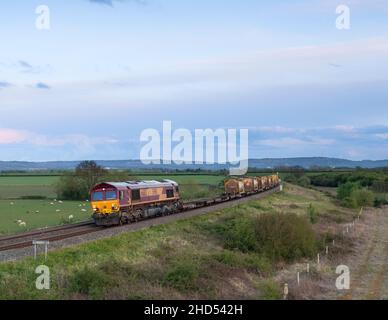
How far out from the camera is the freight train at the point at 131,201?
37219 mm

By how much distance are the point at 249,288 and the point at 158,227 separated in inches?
416

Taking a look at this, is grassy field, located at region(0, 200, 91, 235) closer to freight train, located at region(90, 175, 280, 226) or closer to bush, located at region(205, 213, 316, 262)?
freight train, located at region(90, 175, 280, 226)

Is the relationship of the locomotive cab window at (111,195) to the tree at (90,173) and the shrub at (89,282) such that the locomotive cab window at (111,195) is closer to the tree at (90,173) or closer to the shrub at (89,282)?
the shrub at (89,282)

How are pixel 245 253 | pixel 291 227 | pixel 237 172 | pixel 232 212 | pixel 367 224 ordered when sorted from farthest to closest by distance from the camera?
pixel 237 172
pixel 367 224
pixel 232 212
pixel 291 227
pixel 245 253

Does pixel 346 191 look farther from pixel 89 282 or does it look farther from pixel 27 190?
pixel 89 282

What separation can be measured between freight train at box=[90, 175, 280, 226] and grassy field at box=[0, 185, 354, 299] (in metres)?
2.88

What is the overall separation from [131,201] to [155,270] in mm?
12643

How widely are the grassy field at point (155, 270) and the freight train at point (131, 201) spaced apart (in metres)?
2.88

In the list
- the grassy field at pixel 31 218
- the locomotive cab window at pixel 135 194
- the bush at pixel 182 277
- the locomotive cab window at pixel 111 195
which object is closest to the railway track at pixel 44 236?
the locomotive cab window at pixel 111 195

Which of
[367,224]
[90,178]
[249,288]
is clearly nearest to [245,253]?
[249,288]

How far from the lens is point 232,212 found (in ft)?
171

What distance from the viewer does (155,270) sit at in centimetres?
2731

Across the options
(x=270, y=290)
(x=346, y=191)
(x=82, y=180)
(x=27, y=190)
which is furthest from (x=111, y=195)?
(x=27, y=190)
